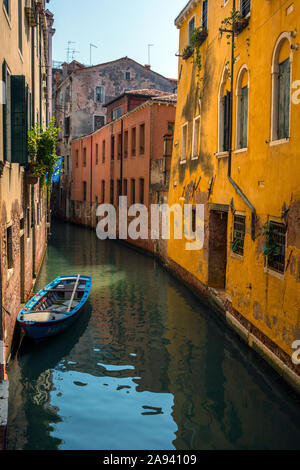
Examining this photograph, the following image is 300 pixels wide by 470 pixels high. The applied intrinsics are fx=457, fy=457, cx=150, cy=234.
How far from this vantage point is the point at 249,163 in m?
9.30

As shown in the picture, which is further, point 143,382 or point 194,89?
point 194,89

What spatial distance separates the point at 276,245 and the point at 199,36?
7947mm

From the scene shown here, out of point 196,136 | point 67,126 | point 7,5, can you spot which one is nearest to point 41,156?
point 7,5

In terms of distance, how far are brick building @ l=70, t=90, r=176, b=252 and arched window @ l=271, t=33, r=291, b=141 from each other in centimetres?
1084

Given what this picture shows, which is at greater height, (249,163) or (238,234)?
(249,163)

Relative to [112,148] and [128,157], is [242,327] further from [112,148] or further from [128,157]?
[112,148]

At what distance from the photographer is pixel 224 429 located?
6.18m

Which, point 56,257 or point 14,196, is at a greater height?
point 14,196

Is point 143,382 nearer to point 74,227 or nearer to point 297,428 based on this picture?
point 297,428

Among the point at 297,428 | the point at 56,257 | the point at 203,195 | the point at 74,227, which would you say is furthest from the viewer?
the point at 74,227

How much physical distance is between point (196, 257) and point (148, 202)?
27.6 ft

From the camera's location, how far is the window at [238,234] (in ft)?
32.6

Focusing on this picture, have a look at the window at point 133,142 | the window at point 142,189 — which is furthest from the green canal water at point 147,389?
the window at point 133,142

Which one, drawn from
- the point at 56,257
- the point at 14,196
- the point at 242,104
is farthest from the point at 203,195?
the point at 56,257
